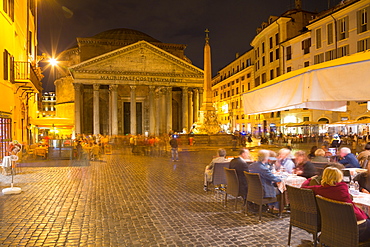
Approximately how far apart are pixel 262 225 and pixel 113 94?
105 ft

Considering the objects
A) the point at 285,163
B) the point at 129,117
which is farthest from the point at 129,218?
the point at 129,117

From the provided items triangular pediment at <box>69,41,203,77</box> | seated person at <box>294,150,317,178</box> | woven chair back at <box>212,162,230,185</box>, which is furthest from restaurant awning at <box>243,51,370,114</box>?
triangular pediment at <box>69,41,203,77</box>

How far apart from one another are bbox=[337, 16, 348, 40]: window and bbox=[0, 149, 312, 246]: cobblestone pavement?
23092mm

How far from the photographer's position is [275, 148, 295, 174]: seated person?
6.37 m

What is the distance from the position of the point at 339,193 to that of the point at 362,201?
595mm

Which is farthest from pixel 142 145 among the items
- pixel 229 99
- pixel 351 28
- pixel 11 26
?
pixel 229 99

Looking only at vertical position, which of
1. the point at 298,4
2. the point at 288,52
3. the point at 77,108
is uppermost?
the point at 298,4

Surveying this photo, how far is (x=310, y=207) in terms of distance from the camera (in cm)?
391

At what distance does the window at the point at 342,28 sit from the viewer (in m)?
24.9

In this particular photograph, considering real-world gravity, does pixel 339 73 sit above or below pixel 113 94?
below

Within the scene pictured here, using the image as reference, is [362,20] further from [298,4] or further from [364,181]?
[364,181]

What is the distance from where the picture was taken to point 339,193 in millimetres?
3658

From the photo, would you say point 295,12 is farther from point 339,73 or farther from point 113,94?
point 339,73

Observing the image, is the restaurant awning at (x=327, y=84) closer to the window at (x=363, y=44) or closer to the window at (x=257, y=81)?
the window at (x=363, y=44)
